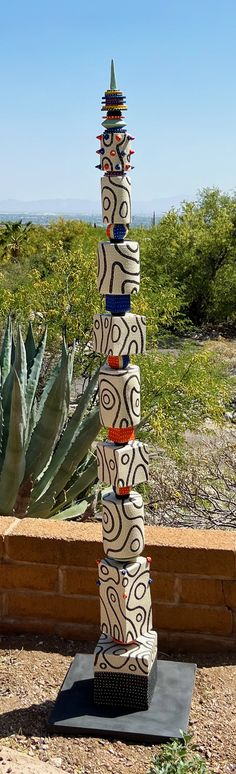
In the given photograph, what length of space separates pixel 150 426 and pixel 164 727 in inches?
252

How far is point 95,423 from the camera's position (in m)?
5.04

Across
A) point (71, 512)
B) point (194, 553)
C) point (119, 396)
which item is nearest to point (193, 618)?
point (194, 553)

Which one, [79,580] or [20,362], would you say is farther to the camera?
[20,362]

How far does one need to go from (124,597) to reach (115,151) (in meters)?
1.58

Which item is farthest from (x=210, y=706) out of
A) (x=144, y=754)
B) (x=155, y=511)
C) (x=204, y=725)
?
(x=155, y=511)

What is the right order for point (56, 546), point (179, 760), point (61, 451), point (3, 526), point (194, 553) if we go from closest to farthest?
point (179, 760)
point (194, 553)
point (56, 546)
point (3, 526)
point (61, 451)

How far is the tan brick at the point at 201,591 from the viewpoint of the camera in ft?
11.3

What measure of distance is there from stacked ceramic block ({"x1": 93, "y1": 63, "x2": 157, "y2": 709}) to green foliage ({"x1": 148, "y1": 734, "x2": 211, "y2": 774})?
10.5 inches

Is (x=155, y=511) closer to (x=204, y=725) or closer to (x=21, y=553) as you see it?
(x=21, y=553)

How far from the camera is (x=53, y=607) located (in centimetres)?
361

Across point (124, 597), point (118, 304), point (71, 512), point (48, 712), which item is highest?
point (118, 304)

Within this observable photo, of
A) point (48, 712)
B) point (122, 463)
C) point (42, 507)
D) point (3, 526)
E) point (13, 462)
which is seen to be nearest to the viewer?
point (122, 463)

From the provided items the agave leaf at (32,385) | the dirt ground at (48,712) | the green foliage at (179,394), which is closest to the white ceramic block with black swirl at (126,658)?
the dirt ground at (48,712)

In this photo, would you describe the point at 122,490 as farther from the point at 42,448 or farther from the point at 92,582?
the point at 42,448
